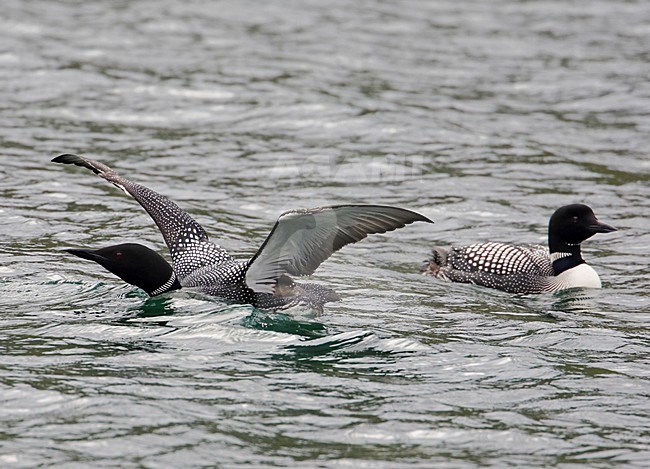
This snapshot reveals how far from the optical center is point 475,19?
17.6 meters

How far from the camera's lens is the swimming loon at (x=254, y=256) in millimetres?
7141

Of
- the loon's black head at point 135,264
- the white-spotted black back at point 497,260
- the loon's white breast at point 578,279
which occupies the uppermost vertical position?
the loon's black head at point 135,264

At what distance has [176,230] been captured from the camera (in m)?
8.70

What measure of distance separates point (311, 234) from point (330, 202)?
366 centimetres

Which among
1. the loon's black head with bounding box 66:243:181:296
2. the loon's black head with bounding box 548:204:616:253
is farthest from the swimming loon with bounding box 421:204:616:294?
the loon's black head with bounding box 66:243:181:296

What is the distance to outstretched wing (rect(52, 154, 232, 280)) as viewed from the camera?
8.55 meters

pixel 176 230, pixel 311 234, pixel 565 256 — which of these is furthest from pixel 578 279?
pixel 176 230

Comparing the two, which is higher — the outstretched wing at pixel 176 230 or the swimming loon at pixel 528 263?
the outstretched wing at pixel 176 230

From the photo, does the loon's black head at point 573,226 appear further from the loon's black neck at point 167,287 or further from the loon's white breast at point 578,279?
the loon's black neck at point 167,287

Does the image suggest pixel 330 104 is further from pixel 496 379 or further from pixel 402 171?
pixel 496 379

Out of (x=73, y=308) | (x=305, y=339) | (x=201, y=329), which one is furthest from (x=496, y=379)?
(x=73, y=308)

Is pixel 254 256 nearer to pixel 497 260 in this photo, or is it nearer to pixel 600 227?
pixel 497 260

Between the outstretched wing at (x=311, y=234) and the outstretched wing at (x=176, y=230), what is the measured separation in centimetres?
79

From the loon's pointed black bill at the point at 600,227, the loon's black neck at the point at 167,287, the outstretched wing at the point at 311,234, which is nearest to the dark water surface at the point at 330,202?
the loon's black neck at the point at 167,287
